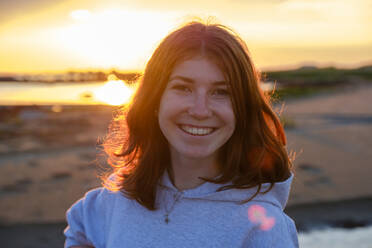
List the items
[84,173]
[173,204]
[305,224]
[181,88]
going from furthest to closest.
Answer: [84,173] → [305,224] → [173,204] → [181,88]

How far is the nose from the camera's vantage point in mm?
1707

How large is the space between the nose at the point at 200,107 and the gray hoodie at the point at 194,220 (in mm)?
408

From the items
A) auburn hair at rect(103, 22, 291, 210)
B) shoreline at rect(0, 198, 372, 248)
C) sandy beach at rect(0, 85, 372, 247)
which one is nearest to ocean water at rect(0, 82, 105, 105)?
sandy beach at rect(0, 85, 372, 247)

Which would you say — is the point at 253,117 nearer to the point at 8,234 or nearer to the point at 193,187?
the point at 193,187

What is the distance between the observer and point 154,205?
197 cm

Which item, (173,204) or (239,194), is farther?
(173,204)

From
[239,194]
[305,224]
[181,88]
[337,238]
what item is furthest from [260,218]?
[305,224]

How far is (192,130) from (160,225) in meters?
0.53

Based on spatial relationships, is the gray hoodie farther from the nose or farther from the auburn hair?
the nose

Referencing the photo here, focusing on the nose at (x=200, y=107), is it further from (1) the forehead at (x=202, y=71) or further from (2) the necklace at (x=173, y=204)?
(2) the necklace at (x=173, y=204)

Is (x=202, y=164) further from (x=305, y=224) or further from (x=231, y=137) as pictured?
(x=305, y=224)

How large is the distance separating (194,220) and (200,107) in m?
0.57

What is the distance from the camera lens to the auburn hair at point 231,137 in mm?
1744

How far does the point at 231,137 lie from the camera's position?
199 cm
